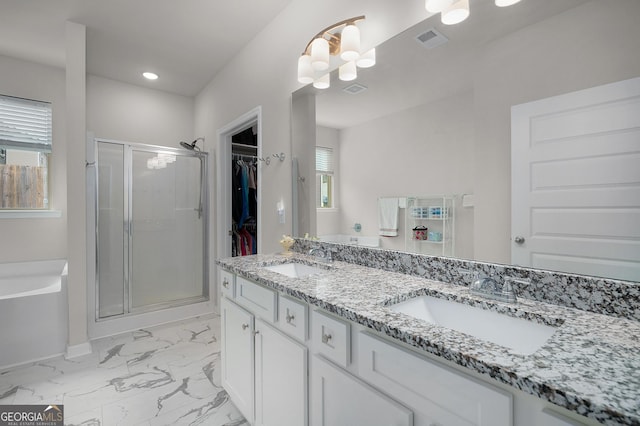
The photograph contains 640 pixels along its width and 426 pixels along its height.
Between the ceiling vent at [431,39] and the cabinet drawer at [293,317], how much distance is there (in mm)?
1276

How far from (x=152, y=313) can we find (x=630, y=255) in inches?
143

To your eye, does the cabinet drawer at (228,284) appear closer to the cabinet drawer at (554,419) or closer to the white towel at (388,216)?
the white towel at (388,216)

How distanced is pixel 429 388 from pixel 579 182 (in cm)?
79

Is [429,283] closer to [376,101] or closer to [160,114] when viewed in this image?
[376,101]

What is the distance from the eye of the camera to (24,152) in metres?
3.12

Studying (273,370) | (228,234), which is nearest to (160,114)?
(228,234)

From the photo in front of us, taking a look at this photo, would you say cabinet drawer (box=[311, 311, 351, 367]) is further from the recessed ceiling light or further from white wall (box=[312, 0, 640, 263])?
the recessed ceiling light

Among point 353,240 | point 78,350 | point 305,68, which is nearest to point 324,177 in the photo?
point 353,240

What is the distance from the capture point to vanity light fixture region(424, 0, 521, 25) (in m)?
1.24

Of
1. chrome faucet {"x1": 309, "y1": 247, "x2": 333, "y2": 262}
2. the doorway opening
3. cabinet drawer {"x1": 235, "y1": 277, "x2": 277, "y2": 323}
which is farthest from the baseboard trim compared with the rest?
chrome faucet {"x1": 309, "y1": 247, "x2": 333, "y2": 262}

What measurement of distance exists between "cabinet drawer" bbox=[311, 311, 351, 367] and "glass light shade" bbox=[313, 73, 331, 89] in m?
1.44

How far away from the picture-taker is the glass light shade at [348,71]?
1769 millimetres

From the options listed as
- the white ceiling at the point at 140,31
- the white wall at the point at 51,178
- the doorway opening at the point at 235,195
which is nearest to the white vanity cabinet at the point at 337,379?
the doorway opening at the point at 235,195

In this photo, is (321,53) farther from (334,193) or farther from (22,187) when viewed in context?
(22,187)
